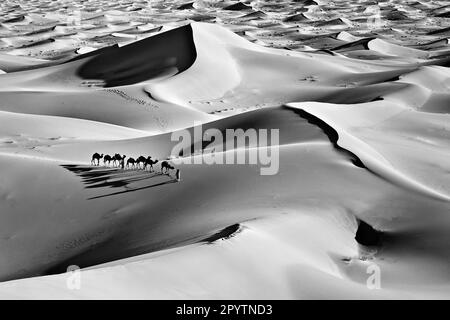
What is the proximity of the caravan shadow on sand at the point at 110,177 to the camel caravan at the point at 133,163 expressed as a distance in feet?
0.43

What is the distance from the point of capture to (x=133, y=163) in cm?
938

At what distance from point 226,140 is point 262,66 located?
957cm

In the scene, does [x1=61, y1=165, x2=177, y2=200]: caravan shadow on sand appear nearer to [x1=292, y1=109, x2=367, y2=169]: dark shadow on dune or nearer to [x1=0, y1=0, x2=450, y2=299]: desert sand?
[x1=0, y1=0, x2=450, y2=299]: desert sand

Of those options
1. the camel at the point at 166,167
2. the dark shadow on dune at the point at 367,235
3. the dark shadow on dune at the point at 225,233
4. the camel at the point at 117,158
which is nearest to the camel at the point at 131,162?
the camel at the point at 117,158

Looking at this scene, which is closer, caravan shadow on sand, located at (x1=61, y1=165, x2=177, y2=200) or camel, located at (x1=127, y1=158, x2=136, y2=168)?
caravan shadow on sand, located at (x1=61, y1=165, x2=177, y2=200)

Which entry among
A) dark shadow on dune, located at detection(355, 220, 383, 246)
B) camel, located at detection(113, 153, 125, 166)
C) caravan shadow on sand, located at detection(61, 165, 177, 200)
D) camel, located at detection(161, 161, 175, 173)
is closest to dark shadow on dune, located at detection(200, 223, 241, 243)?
dark shadow on dune, located at detection(355, 220, 383, 246)

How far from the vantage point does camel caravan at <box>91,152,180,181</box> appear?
29.3 ft

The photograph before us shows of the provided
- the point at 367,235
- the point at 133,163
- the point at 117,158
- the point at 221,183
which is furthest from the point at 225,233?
the point at 117,158

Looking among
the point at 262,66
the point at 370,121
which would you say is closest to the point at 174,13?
the point at 262,66

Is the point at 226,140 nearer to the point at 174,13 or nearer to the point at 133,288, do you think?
the point at 133,288

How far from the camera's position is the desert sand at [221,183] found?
18.5 feet

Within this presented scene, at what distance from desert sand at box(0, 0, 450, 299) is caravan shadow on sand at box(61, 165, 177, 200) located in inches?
1.3

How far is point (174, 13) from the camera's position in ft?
163

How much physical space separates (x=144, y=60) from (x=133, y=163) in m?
12.3
